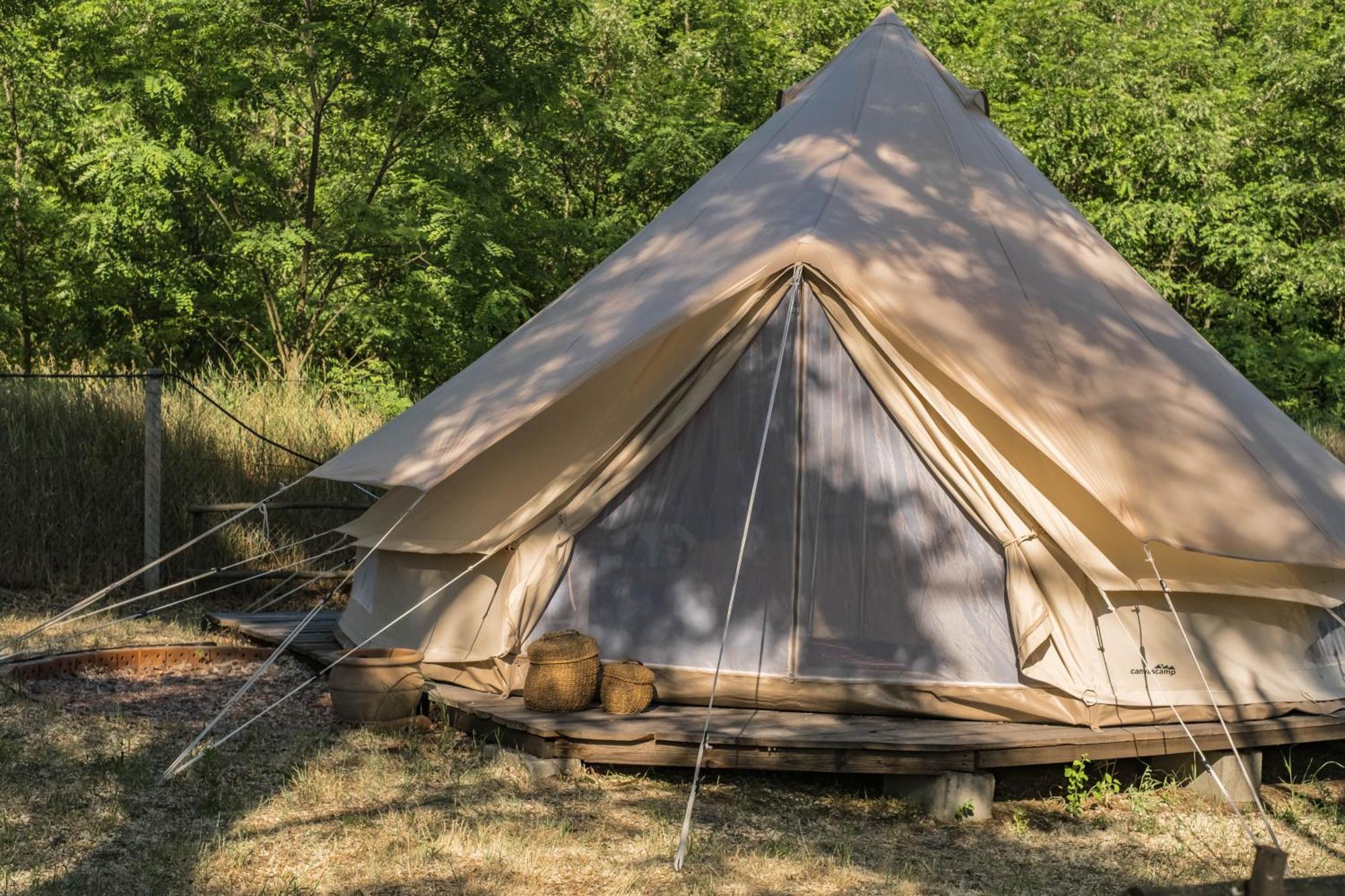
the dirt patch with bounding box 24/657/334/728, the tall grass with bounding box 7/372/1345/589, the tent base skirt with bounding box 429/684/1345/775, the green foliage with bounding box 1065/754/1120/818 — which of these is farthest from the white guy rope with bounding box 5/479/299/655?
the green foliage with bounding box 1065/754/1120/818

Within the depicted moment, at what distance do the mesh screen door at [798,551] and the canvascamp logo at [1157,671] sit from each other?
0.45m

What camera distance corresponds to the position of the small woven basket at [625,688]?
4.83 metres

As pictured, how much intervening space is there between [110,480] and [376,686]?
464cm

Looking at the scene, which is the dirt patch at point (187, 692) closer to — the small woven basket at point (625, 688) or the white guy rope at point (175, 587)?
the white guy rope at point (175, 587)

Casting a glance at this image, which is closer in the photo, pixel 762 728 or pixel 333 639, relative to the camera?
pixel 762 728

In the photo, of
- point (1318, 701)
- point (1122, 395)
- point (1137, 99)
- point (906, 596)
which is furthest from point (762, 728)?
point (1137, 99)

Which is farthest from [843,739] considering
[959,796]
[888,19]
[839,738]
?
[888,19]

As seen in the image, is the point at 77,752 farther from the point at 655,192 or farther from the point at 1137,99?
the point at 1137,99

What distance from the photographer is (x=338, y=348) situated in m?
15.4

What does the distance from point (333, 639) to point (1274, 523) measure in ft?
13.4

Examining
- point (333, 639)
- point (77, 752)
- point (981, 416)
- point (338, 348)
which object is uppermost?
point (338, 348)

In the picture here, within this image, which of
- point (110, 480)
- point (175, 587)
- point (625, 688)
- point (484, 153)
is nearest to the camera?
point (625, 688)

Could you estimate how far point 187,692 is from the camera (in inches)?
223

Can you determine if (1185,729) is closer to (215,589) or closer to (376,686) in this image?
(376,686)
